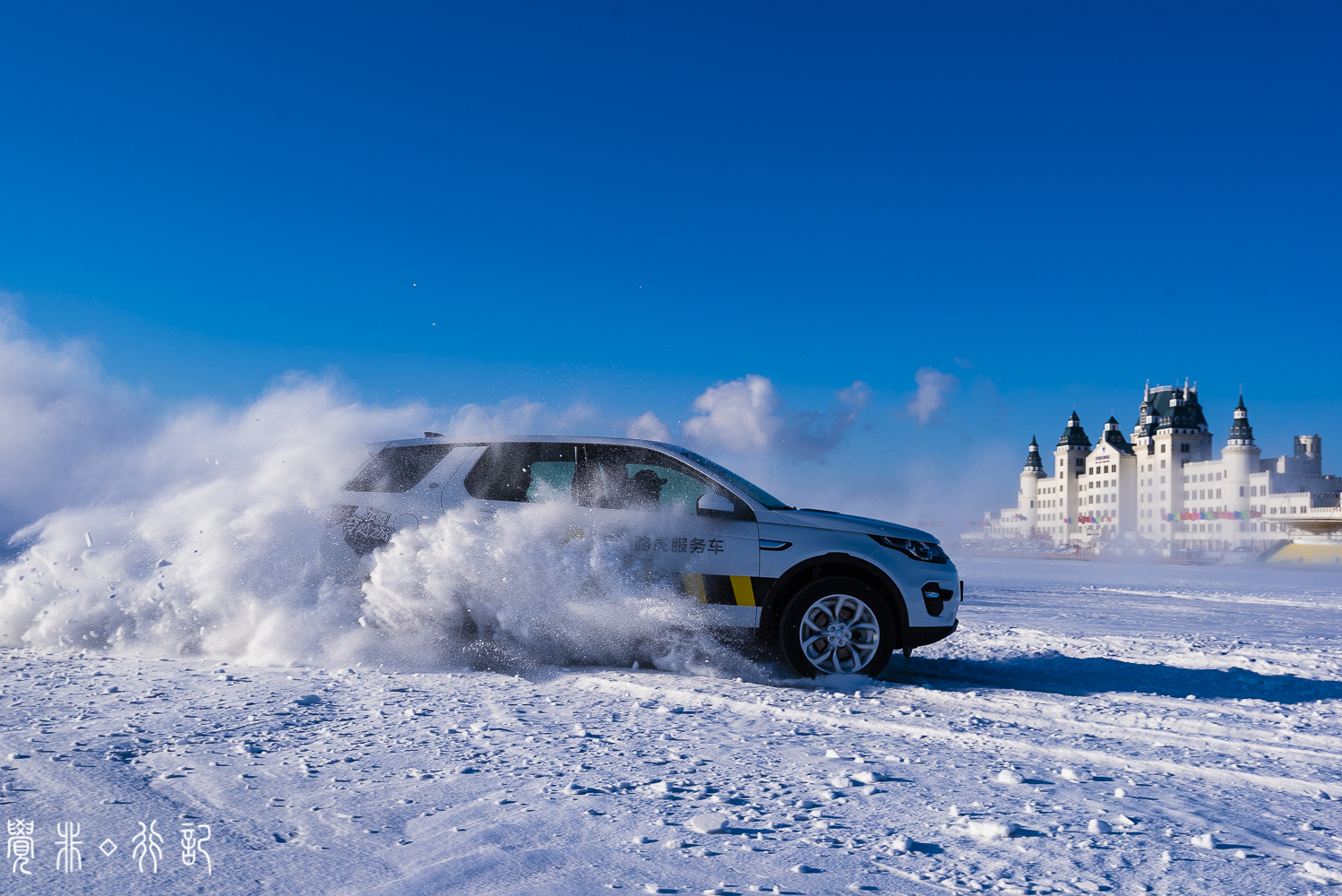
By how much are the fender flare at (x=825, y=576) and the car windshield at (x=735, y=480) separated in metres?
0.47

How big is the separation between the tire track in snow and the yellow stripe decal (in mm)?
828

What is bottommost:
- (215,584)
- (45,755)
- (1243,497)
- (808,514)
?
(45,755)

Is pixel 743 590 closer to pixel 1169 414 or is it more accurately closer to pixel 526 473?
pixel 526 473

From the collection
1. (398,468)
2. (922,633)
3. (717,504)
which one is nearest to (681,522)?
(717,504)

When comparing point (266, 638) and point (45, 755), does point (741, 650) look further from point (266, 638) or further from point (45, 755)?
point (45, 755)

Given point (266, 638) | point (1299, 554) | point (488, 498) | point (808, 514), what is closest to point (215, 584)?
point (266, 638)

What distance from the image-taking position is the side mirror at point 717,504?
5.96m

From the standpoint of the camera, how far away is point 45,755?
11.6ft

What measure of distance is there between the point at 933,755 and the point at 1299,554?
67411 millimetres

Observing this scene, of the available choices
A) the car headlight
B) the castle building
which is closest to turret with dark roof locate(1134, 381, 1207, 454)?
the castle building

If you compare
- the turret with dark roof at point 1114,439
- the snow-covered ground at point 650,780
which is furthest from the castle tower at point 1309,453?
the snow-covered ground at point 650,780

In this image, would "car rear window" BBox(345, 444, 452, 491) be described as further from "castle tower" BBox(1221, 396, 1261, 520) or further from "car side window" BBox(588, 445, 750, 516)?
"castle tower" BBox(1221, 396, 1261, 520)

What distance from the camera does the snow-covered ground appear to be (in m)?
2.44

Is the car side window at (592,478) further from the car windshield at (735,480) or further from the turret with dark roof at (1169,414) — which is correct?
the turret with dark roof at (1169,414)
